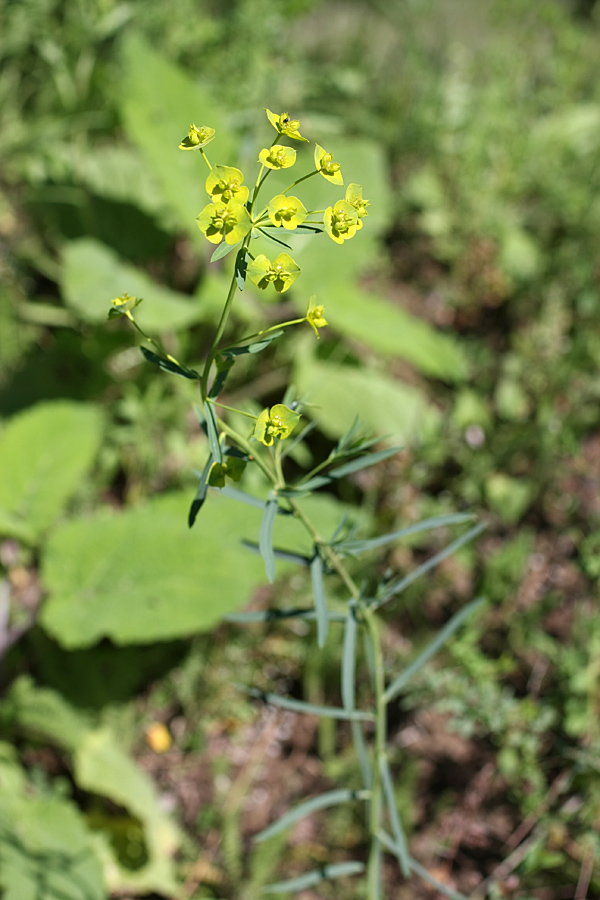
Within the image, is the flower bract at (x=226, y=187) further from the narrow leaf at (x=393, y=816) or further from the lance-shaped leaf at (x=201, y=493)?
the narrow leaf at (x=393, y=816)

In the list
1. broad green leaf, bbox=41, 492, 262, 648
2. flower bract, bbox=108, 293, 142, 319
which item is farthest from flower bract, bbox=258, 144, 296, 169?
broad green leaf, bbox=41, 492, 262, 648

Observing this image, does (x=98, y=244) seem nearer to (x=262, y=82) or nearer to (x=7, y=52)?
(x=262, y=82)

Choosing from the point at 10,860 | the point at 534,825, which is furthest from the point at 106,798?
the point at 534,825

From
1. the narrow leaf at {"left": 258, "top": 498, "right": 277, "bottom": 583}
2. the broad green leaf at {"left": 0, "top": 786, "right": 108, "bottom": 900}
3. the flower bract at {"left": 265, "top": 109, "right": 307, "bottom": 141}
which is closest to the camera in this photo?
the flower bract at {"left": 265, "top": 109, "right": 307, "bottom": 141}

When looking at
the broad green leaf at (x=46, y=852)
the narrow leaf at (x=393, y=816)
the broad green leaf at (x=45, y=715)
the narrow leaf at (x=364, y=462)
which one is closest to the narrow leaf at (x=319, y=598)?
the narrow leaf at (x=364, y=462)

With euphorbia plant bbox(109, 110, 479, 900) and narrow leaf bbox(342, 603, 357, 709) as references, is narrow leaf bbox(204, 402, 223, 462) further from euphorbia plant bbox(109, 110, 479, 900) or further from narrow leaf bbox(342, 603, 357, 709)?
narrow leaf bbox(342, 603, 357, 709)

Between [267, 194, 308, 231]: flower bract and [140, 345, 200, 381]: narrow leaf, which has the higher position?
[267, 194, 308, 231]: flower bract

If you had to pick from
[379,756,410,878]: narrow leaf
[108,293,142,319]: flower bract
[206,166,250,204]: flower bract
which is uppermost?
[206,166,250,204]: flower bract

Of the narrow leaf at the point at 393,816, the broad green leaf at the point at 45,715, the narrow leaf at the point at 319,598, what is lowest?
the broad green leaf at the point at 45,715
